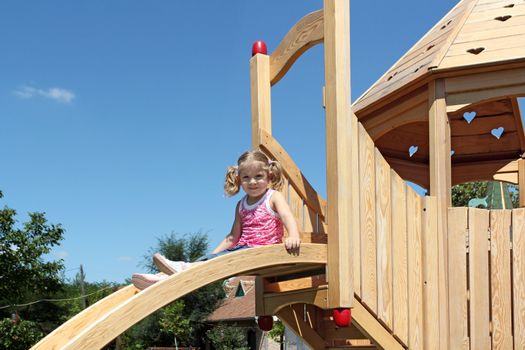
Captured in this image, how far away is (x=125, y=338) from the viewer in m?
29.3

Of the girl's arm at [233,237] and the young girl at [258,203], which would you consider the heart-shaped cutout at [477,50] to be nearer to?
the young girl at [258,203]

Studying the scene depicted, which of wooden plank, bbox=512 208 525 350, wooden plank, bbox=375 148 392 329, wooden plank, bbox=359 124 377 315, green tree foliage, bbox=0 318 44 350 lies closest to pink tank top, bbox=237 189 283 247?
wooden plank, bbox=359 124 377 315

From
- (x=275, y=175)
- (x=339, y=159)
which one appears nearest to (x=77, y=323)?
(x=275, y=175)

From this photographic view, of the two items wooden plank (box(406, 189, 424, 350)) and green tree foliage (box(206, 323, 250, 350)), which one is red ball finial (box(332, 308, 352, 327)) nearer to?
wooden plank (box(406, 189, 424, 350))

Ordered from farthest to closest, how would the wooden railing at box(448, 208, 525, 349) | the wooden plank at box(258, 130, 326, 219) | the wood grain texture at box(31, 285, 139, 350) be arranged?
the wooden plank at box(258, 130, 326, 219) → the wooden railing at box(448, 208, 525, 349) → the wood grain texture at box(31, 285, 139, 350)

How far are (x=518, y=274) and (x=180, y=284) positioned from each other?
2.64m

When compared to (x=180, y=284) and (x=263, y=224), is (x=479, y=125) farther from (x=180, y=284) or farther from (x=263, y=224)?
(x=180, y=284)

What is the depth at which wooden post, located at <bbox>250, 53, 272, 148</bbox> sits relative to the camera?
6.38 meters

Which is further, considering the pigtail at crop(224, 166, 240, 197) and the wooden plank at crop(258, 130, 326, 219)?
the wooden plank at crop(258, 130, 326, 219)

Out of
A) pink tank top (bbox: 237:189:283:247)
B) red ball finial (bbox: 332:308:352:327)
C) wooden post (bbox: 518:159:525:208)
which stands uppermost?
wooden post (bbox: 518:159:525:208)

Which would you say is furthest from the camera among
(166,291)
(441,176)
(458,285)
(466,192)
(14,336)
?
(466,192)

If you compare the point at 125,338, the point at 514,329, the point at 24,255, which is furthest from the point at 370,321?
the point at 125,338

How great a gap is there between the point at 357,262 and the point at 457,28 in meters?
2.48

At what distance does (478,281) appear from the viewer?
5383 mm
